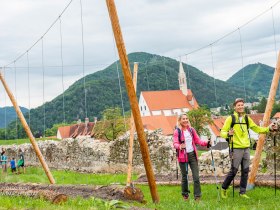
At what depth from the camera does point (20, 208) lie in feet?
21.8

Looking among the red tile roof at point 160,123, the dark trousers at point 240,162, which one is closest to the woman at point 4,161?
the dark trousers at point 240,162

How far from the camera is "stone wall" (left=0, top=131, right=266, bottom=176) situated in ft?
57.7

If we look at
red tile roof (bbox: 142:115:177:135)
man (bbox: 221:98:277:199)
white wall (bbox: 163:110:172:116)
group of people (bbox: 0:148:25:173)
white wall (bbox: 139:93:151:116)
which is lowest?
group of people (bbox: 0:148:25:173)

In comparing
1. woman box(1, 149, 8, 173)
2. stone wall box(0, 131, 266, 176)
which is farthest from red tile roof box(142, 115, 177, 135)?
woman box(1, 149, 8, 173)

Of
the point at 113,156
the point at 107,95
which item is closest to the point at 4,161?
the point at 113,156

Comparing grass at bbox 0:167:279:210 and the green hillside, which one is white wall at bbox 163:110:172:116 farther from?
grass at bbox 0:167:279:210

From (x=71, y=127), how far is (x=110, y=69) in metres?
68.7

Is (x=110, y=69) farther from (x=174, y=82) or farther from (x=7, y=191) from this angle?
(x=7, y=191)

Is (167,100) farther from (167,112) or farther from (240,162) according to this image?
(240,162)

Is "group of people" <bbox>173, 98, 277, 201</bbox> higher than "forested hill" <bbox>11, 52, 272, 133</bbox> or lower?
lower

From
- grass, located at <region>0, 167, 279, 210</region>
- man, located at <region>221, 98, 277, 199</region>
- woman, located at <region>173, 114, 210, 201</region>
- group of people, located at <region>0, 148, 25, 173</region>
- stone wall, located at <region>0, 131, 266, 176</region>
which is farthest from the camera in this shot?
group of people, located at <region>0, 148, 25, 173</region>

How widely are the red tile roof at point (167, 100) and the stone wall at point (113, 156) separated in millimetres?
78324

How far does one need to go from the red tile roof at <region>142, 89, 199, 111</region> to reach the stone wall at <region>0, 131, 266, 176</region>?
78324mm

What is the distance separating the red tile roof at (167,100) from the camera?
111000mm
